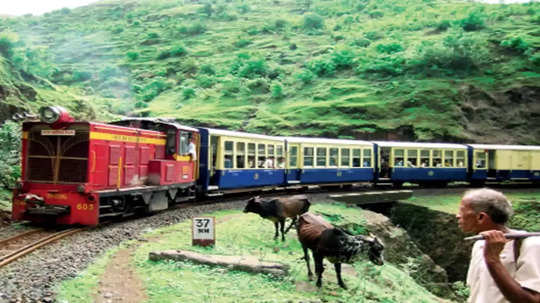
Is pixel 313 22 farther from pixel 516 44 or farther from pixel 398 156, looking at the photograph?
pixel 398 156

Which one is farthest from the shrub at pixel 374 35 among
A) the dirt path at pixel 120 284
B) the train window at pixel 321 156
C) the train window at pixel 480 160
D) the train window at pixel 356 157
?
the dirt path at pixel 120 284

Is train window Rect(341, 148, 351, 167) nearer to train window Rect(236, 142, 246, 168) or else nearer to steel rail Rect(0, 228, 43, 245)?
train window Rect(236, 142, 246, 168)

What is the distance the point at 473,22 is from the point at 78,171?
200ft

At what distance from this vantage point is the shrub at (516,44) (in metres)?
47.6

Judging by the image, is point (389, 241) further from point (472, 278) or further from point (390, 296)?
point (472, 278)

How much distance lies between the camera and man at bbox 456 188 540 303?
2678mm

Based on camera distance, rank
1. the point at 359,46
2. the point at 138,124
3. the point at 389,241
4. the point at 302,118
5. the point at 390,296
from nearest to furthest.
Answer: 1. the point at 390,296
2. the point at 138,124
3. the point at 389,241
4. the point at 302,118
5. the point at 359,46

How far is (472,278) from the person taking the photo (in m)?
3.20

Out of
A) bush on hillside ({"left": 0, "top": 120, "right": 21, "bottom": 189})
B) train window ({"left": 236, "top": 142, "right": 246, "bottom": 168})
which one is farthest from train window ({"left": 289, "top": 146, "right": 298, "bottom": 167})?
bush on hillside ({"left": 0, "top": 120, "right": 21, "bottom": 189})

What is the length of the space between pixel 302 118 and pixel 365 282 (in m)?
32.6

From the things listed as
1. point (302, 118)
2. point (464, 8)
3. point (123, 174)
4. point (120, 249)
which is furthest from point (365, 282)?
point (464, 8)

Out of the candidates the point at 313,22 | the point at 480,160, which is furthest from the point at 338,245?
the point at 313,22

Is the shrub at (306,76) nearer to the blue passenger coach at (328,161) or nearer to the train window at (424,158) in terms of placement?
the train window at (424,158)

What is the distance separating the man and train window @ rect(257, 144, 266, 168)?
16987mm
